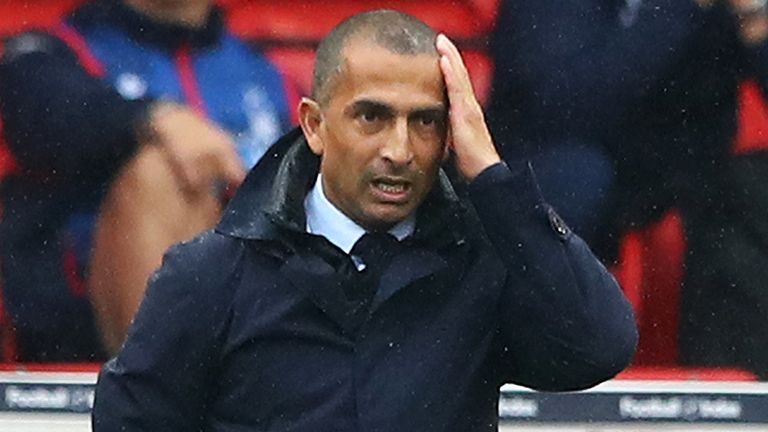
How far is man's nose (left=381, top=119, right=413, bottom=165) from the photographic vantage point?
107 inches

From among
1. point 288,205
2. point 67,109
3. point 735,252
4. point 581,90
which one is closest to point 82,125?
point 67,109

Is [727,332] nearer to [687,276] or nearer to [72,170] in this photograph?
[687,276]

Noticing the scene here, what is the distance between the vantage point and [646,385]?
A: 4.42 m

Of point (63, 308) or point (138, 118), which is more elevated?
point (138, 118)

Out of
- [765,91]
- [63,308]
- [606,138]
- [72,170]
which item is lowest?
[63,308]

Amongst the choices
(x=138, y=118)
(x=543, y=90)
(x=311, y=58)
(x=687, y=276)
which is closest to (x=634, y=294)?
(x=687, y=276)

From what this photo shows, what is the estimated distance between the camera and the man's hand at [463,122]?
2758mm

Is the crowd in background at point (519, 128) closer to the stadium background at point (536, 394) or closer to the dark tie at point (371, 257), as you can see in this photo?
the stadium background at point (536, 394)

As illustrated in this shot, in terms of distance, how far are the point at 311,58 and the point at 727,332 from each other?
114 centimetres

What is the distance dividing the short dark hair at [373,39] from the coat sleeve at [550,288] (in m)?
0.21

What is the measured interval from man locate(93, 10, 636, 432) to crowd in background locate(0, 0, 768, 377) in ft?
5.02

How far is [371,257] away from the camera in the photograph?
282cm

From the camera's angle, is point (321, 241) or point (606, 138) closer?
point (321, 241)

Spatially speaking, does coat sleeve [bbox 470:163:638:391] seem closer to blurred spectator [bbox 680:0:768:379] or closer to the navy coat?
the navy coat
